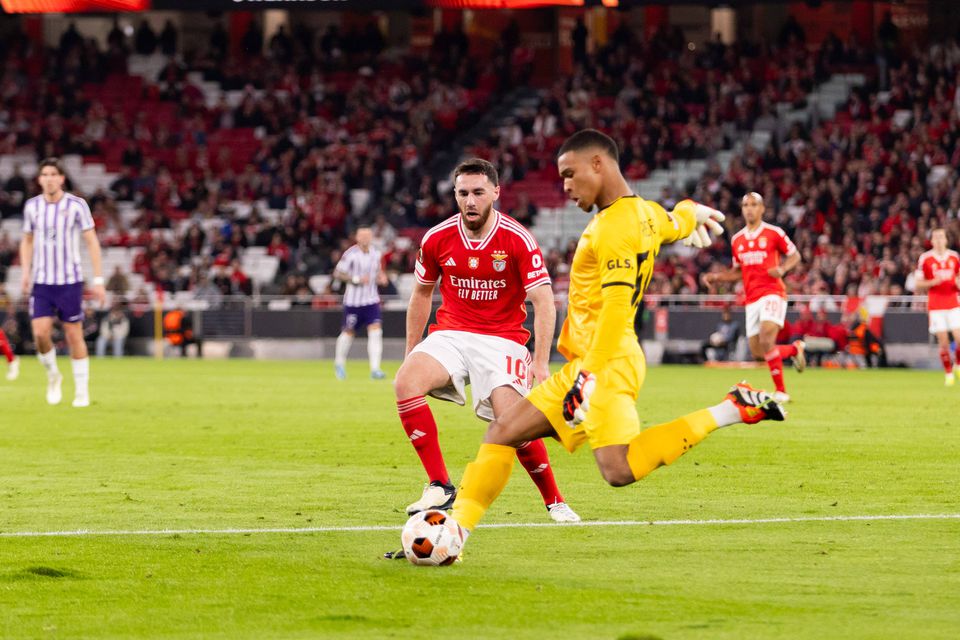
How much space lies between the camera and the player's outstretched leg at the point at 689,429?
730 centimetres

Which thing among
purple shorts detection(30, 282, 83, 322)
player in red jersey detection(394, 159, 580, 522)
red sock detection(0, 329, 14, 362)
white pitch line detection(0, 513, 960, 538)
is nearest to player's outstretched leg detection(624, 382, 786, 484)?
white pitch line detection(0, 513, 960, 538)

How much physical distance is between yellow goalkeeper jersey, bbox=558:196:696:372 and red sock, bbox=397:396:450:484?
4.91 ft

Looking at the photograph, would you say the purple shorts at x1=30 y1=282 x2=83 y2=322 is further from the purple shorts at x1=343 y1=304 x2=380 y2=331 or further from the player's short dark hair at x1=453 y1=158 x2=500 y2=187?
the purple shorts at x1=343 y1=304 x2=380 y2=331

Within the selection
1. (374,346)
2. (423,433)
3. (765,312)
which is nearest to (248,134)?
(374,346)

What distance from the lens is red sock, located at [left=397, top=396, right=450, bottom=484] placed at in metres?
8.84

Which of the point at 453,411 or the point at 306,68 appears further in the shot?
the point at 306,68

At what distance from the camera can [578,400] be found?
6945mm

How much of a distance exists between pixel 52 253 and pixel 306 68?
3004 cm

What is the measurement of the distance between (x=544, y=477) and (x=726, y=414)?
5.52ft

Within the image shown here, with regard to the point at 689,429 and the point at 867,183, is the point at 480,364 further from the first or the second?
the point at 867,183

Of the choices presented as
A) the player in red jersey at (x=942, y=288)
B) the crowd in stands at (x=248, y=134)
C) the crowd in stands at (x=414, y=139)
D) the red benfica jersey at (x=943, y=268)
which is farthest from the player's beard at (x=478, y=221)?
the crowd in stands at (x=248, y=134)

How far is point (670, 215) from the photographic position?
25.1 feet

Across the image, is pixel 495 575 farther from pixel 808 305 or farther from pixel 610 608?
pixel 808 305

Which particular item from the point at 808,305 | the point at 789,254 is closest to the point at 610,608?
the point at 789,254
